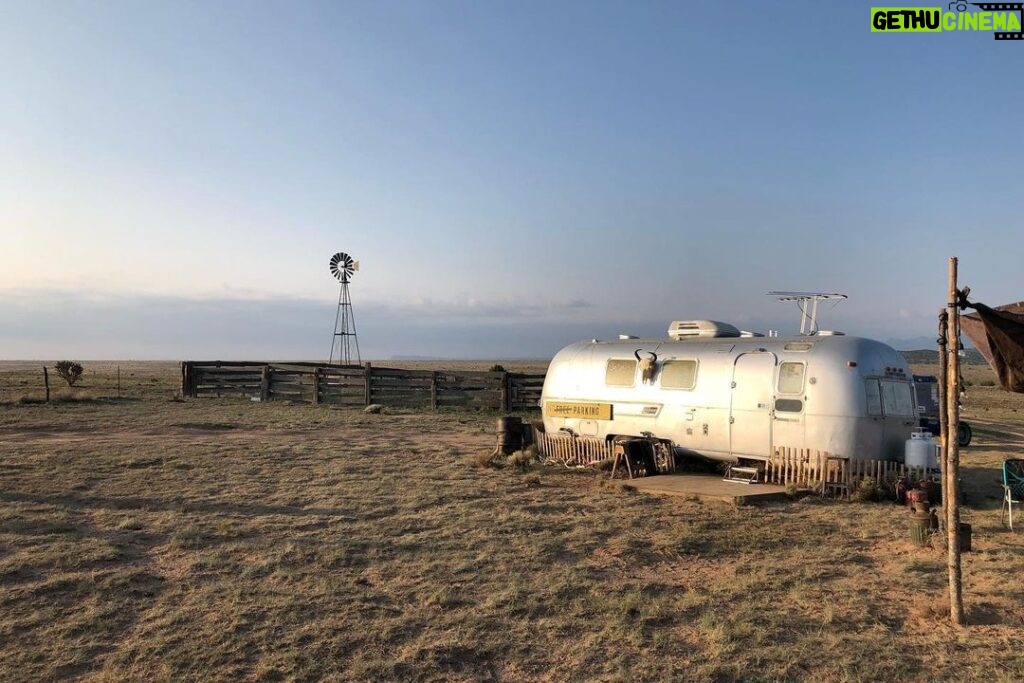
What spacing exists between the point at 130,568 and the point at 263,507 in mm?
2683

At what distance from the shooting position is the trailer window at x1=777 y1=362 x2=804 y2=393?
1148 cm

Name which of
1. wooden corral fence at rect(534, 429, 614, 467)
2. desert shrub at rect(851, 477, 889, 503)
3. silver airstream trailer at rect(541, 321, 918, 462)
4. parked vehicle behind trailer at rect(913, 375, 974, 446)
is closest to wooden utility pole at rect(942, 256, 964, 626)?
desert shrub at rect(851, 477, 889, 503)

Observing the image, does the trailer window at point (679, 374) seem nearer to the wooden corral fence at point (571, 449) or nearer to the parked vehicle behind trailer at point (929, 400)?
the wooden corral fence at point (571, 449)

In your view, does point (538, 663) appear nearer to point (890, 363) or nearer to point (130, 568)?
point (130, 568)

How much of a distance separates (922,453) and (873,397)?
1045 mm

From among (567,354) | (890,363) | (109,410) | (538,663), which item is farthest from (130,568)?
(109,410)

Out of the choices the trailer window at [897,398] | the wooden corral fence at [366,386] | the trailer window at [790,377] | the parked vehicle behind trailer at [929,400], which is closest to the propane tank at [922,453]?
the trailer window at [897,398]

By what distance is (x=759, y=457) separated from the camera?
38.8ft

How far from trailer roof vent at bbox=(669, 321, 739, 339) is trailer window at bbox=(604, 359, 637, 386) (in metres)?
1.09

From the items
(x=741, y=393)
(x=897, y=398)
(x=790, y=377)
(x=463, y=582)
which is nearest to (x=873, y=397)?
(x=897, y=398)

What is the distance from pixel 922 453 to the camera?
35.4ft

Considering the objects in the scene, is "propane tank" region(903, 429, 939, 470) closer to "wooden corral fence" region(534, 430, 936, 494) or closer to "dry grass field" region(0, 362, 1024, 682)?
"wooden corral fence" region(534, 430, 936, 494)

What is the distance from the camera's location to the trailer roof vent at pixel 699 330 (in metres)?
13.6

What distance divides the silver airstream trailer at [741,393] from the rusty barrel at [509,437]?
3.04ft
